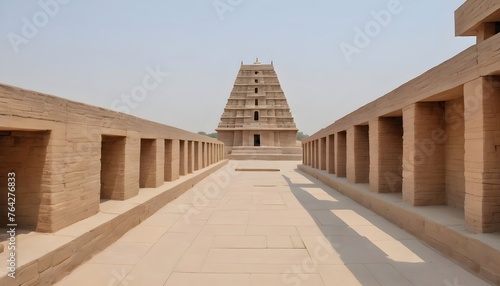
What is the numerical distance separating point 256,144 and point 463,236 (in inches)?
1462

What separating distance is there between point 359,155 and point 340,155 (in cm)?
245

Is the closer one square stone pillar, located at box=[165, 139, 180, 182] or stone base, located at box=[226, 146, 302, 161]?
square stone pillar, located at box=[165, 139, 180, 182]

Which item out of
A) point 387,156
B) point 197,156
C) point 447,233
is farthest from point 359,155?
point 197,156

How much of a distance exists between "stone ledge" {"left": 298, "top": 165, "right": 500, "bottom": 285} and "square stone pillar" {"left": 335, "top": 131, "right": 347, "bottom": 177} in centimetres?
515

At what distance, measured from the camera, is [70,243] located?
414cm

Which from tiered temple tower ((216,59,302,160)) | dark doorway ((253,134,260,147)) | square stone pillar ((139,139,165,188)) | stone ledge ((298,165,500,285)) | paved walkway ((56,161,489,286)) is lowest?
paved walkway ((56,161,489,286))

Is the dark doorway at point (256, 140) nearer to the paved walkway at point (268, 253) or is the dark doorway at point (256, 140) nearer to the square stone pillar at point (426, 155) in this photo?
the paved walkway at point (268, 253)

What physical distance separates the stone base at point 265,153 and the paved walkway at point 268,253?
26306 mm

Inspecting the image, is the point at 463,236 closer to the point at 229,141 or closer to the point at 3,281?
the point at 3,281

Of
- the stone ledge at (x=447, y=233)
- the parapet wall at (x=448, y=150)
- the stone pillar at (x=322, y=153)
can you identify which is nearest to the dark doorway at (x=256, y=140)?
the stone pillar at (x=322, y=153)

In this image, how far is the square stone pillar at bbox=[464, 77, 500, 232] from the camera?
4.45 metres

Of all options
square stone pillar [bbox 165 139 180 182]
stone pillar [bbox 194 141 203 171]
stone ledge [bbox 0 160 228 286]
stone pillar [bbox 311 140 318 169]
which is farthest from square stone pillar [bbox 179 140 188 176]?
stone pillar [bbox 311 140 318 169]

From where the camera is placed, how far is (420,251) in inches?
193

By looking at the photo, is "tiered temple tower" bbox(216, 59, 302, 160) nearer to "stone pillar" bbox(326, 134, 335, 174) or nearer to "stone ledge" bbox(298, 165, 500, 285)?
"stone pillar" bbox(326, 134, 335, 174)
